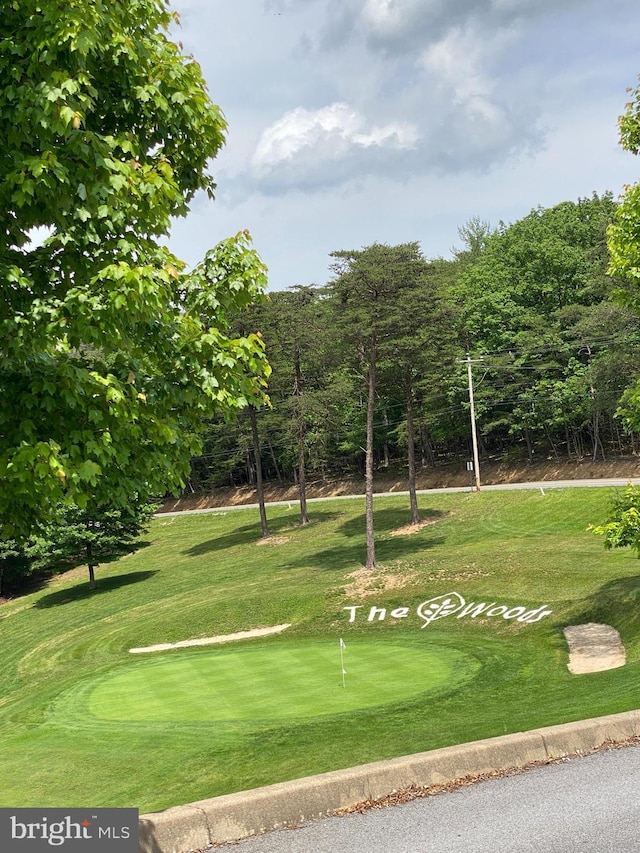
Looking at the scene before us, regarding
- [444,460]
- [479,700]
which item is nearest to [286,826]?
[479,700]

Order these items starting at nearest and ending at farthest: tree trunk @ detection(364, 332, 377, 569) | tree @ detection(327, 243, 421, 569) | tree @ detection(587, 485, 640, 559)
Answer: tree @ detection(587, 485, 640, 559), tree trunk @ detection(364, 332, 377, 569), tree @ detection(327, 243, 421, 569)

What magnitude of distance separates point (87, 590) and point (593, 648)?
113 feet

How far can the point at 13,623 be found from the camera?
40.1 m

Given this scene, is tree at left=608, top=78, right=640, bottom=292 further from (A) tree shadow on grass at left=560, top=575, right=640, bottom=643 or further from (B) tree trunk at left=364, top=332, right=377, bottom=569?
(B) tree trunk at left=364, top=332, right=377, bottom=569

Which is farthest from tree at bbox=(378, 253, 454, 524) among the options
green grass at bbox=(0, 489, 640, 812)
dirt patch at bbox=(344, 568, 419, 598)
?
dirt patch at bbox=(344, 568, 419, 598)

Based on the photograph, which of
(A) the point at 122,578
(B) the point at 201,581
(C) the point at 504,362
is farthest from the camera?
(C) the point at 504,362

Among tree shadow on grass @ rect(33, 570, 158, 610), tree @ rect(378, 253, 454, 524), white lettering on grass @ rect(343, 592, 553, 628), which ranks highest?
tree @ rect(378, 253, 454, 524)

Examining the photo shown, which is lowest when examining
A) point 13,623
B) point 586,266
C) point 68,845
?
point 13,623

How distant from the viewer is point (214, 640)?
1025 inches

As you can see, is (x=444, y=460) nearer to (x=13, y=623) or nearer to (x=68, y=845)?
(x=13, y=623)

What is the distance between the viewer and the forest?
121 ft

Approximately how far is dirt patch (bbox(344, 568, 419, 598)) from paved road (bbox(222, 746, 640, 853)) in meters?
21.5

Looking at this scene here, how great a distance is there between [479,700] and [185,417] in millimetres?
8863

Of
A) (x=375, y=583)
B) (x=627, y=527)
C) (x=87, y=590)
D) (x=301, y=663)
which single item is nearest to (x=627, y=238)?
(x=627, y=527)
